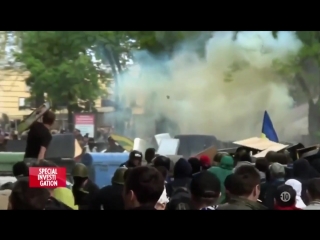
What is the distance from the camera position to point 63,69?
6.27 meters

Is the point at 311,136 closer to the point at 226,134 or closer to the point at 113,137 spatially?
the point at 226,134

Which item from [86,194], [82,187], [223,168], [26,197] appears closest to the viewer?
[26,197]

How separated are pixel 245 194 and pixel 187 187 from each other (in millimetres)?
1853

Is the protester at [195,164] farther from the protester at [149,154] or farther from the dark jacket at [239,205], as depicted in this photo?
the dark jacket at [239,205]

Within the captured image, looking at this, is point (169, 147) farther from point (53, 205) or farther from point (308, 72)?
point (53, 205)

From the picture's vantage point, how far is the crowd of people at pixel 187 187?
324cm

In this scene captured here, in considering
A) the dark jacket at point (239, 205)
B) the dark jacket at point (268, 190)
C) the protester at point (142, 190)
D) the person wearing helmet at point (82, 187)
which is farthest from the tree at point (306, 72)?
the protester at point (142, 190)

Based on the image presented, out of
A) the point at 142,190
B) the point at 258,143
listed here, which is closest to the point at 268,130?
the point at 258,143

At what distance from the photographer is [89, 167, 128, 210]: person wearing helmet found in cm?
514

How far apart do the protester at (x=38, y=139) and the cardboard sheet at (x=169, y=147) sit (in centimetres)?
110

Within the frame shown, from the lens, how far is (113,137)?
6.24m
